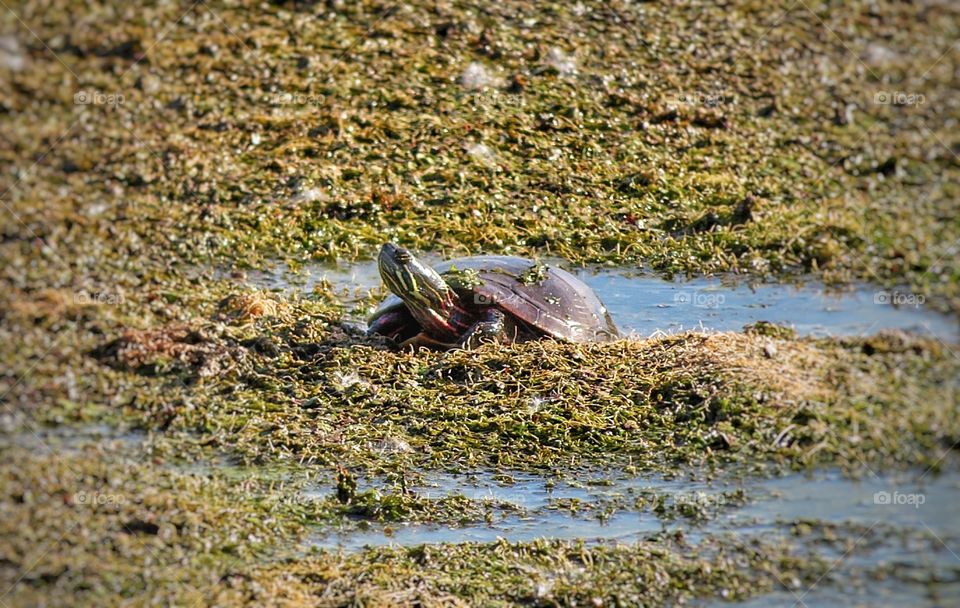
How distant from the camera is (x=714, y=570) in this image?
266 inches

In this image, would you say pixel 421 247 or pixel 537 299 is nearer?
pixel 537 299

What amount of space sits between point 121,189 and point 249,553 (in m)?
6.29

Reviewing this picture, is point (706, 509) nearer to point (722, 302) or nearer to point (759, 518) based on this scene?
point (759, 518)

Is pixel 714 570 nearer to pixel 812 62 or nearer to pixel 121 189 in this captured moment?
pixel 121 189

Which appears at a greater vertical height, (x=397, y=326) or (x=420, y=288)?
(x=420, y=288)

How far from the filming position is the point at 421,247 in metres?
11.5

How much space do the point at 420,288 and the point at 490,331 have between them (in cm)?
58

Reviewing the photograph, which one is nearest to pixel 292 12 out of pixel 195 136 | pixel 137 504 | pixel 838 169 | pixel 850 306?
pixel 195 136

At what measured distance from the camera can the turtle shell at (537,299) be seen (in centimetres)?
955

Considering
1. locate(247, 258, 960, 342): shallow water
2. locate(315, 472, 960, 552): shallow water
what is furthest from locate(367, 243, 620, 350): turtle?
locate(315, 472, 960, 552): shallow water

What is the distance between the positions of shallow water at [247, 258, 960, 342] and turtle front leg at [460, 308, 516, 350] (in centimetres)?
94

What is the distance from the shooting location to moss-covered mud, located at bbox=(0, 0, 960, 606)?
23.1 ft

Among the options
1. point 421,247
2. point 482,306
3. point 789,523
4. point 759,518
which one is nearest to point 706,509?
point 759,518

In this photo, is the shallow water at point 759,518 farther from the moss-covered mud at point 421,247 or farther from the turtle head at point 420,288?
the turtle head at point 420,288
